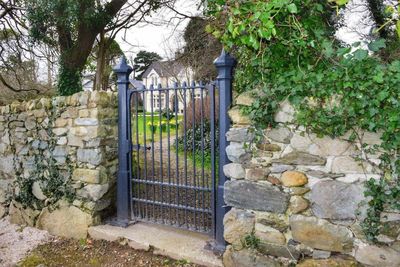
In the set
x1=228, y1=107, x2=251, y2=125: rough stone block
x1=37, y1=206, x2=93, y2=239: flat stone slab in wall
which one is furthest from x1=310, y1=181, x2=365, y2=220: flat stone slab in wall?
x1=37, y1=206, x2=93, y2=239: flat stone slab in wall

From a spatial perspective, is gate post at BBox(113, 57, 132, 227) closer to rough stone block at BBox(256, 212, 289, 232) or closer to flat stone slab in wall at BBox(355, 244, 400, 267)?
rough stone block at BBox(256, 212, 289, 232)

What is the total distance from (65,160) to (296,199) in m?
2.71

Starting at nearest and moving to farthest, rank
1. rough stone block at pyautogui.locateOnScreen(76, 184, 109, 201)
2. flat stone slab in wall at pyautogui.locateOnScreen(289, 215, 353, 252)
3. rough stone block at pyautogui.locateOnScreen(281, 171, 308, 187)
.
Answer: flat stone slab in wall at pyautogui.locateOnScreen(289, 215, 353, 252)
rough stone block at pyautogui.locateOnScreen(281, 171, 308, 187)
rough stone block at pyautogui.locateOnScreen(76, 184, 109, 201)

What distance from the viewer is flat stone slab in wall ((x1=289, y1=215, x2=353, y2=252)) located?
7.40 ft

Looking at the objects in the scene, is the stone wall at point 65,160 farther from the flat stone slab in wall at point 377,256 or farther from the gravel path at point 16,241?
the flat stone slab in wall at point 377,256

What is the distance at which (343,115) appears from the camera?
6.99ft

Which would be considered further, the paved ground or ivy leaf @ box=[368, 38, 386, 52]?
the paved ground

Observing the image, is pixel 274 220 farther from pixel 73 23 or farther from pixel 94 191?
pixel 73 23

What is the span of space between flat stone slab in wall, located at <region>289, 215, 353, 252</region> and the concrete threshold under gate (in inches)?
32.1

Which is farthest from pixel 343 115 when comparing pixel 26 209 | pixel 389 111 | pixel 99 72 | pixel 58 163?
pixel 99 72

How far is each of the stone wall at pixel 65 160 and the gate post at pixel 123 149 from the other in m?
0.13

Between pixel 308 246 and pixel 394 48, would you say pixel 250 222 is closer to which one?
pixel 308 246

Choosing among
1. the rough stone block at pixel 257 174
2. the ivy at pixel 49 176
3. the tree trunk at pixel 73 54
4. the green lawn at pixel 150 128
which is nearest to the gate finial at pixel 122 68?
the green lawn at pixel 150 128

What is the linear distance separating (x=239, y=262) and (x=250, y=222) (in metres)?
0.36
